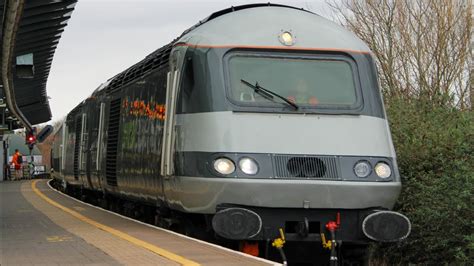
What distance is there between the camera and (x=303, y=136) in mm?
8633

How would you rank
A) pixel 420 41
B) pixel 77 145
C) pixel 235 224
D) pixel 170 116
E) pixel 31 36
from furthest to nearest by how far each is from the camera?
pixel 420 41
pixel 77 145
pixel 31 36
pixel 170 116
pixel 235 224

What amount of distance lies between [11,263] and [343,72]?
451 centimetres

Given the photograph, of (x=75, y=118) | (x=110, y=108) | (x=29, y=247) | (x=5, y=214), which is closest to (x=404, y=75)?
(x=75, y=118)

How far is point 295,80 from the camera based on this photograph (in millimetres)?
9070

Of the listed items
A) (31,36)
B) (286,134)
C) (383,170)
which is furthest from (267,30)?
(31,36)

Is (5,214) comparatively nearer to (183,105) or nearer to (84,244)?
(84,244)

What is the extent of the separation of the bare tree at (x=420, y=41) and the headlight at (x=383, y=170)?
13.9 meters

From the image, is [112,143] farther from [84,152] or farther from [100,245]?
[100,245]

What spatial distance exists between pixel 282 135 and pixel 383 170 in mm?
1260

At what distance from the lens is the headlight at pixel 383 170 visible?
28.5 feet

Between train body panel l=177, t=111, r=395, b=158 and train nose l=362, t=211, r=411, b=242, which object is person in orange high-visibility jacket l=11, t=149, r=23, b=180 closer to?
train body panel l=177, t=111, r=395, b=158

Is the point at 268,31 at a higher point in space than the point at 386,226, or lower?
higher

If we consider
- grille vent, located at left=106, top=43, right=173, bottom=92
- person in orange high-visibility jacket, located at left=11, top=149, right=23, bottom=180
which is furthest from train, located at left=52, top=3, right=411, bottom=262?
person in orange high-visibility jacket, located at left=11, top=149, right=23, bottom=180

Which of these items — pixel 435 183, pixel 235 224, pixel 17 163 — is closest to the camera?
pixel 235 224
